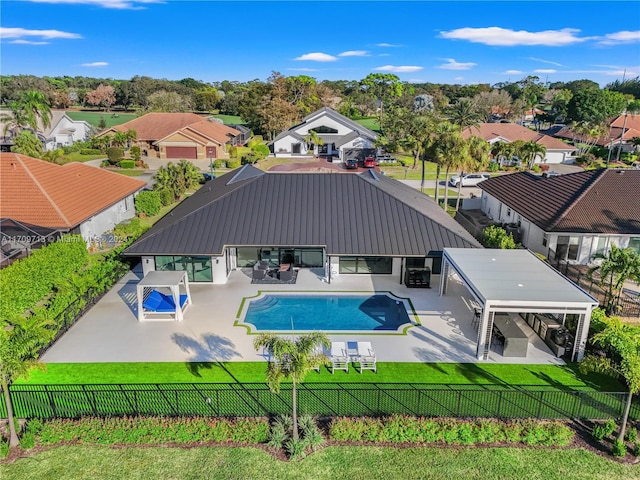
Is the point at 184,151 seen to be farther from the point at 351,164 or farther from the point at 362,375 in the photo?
the point at 362,375

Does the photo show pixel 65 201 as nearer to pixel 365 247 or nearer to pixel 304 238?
pixel 304 238

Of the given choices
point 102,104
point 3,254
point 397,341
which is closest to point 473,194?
point 397,341

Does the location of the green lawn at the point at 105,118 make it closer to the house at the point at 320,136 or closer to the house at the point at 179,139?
the house at the point at 179,139

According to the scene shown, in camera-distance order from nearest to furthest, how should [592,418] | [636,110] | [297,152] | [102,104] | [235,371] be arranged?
[592,418] → [235,371] → [297,152] → [636,110] → [102,104]

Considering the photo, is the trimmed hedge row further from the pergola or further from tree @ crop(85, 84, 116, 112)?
tree @ crop(85, 84, 116, 112)

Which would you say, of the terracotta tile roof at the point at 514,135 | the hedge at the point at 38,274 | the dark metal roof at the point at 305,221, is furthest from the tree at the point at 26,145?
the terracotta tile roof at the point at 514,135

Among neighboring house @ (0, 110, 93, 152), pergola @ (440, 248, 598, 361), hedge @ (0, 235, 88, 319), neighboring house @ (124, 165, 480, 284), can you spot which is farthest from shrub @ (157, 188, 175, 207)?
neighboring house @ (0, 110, 93, 152)

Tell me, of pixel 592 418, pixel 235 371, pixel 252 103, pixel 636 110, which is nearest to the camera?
pixel 592 418
